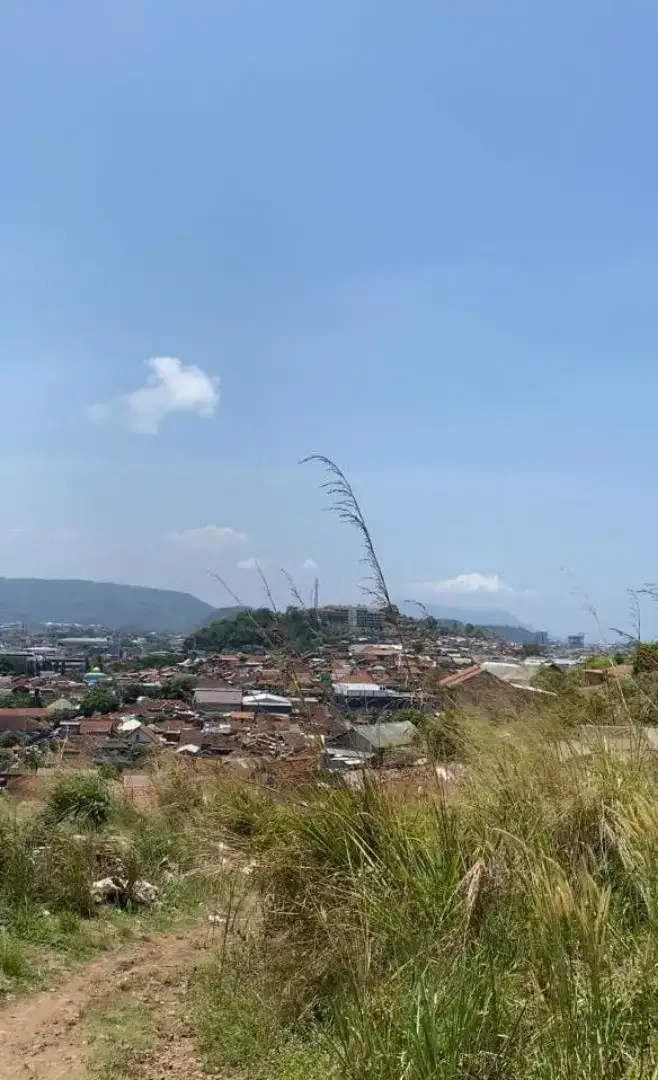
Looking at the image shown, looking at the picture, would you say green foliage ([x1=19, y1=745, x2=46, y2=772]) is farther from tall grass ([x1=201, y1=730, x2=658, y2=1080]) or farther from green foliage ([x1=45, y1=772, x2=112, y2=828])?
tall grass ([x1=201, y1=730, x2=658, y2=1080])

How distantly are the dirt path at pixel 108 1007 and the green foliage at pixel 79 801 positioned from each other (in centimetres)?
224

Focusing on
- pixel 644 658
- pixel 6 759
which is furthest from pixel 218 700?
pixel 644 658

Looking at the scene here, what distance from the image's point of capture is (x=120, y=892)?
5727 mm

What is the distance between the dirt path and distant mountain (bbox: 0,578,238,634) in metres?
74.5

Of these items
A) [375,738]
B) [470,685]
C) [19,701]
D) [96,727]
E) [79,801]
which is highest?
[470,685]

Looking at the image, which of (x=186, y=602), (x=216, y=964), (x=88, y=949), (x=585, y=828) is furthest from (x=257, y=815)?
(x=186, y=602)

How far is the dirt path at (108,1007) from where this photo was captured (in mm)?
3223

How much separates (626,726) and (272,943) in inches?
85.2

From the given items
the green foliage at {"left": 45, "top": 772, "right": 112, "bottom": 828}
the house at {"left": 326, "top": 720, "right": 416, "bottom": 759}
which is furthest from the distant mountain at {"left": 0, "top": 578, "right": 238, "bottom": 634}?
the house at {"left": 326, "top": 720, "right": 416, "bottom": 759}

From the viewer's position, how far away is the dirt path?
3.22 meters

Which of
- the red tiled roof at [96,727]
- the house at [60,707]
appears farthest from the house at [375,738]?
the house at [60,707]

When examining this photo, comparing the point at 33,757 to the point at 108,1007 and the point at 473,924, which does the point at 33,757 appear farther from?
the point at 473,924

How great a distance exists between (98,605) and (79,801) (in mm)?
100052

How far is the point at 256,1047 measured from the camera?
298cm
